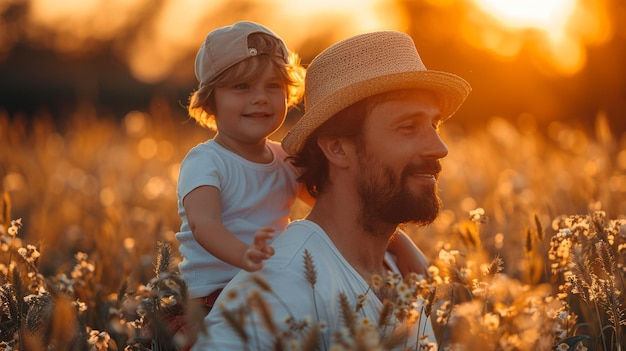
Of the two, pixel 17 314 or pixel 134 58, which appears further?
pixel 134 58

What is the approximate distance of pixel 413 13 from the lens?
2756cm

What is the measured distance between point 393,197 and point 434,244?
9.53 feet

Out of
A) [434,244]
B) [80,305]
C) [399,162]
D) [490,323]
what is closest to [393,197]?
[399,162]

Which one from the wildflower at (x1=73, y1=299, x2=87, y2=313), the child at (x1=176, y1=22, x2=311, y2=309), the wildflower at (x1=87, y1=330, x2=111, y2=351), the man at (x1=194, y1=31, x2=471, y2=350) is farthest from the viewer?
the child at (x1=176, y1=22, x2=311, y2=309)

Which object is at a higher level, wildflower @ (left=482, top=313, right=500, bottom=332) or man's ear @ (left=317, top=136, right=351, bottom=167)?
man's ear @ (left=317, top=136, right=351, bottom=167)

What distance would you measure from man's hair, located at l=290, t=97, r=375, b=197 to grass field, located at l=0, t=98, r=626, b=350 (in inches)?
24.6

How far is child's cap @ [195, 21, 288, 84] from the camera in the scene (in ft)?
13.1

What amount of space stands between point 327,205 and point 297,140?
1.09 feet

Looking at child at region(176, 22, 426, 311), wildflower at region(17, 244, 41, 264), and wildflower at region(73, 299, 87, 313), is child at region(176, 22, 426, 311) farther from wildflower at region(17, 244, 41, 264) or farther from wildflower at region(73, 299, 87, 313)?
wildflower at region(17, 244, 41, 264)

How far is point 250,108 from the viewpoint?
400 cm

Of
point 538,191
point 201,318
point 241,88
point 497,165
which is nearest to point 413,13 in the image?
point 497,165

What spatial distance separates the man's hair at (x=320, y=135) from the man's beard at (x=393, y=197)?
0.16m

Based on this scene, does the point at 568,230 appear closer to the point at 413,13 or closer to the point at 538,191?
the point at 538,191

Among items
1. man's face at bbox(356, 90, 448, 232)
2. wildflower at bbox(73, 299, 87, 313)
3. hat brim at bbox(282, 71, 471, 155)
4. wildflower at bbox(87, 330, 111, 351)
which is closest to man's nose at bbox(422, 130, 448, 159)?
man's face at bbox(356, 90, 448, 232)
